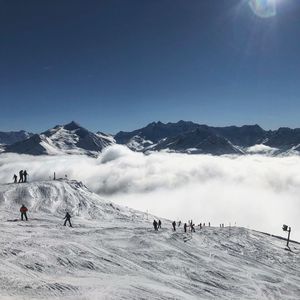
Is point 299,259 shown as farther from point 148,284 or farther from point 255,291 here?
point 148,284

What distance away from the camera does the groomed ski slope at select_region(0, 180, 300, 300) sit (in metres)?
25.8

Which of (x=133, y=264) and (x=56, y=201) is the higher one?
(x=56, y=201)

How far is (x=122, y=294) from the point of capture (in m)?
25.4

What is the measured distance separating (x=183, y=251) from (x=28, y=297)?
24771 millimetres

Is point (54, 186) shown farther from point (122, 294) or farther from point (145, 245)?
point (122, 294)

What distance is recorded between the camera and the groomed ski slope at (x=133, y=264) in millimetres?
25781

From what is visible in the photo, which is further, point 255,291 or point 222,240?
point 222,240

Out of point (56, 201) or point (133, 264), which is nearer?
point (133, 264)

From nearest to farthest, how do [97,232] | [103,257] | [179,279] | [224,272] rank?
[179,279]
[103,257]
[224,272]
[97,232]

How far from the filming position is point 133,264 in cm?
3534

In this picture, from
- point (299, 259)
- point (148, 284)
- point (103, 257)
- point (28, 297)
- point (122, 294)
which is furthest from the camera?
point (299, 259)

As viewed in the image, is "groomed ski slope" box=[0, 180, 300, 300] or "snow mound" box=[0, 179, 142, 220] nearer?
"groomed ski slope" box=[0, 180, 300, 300]

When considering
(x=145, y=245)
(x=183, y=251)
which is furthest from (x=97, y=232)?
(x=183, y=251)

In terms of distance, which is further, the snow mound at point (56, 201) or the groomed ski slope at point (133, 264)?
the snow mound at point (56, 201)
